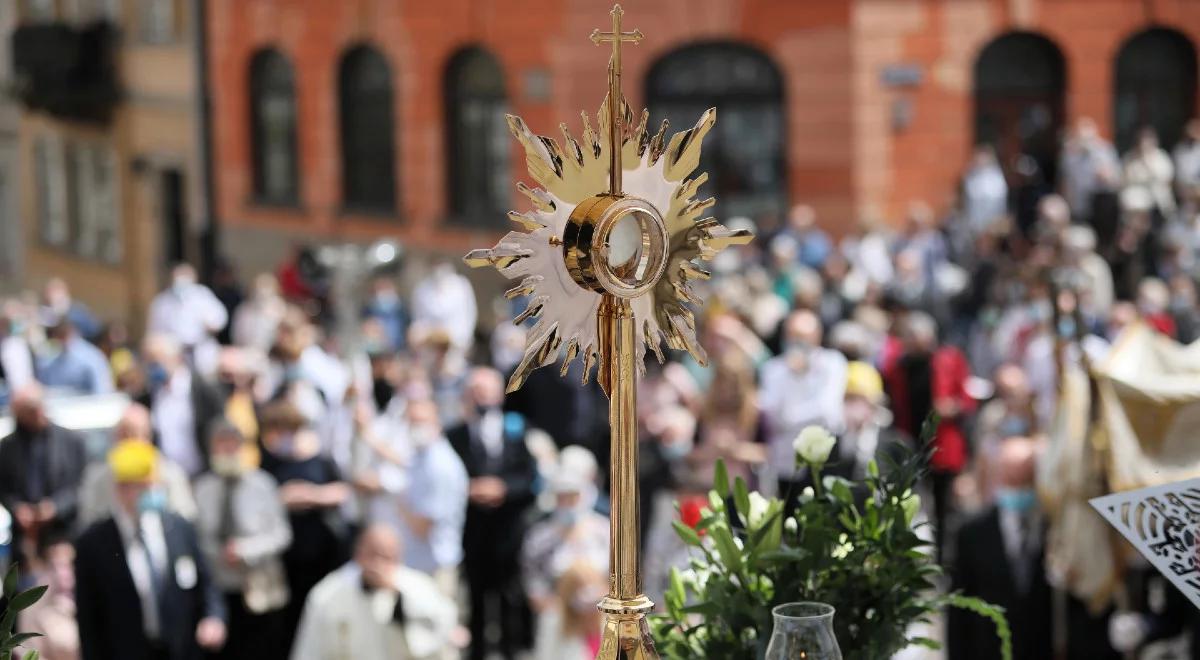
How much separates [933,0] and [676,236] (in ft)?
68.2

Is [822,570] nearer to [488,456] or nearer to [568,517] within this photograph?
[568,517]

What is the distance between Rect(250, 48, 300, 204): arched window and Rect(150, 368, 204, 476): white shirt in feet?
54.1

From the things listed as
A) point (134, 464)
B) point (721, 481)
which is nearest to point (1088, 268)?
point (134, 464)

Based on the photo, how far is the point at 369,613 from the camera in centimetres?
971

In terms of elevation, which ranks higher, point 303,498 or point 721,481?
point 721,481

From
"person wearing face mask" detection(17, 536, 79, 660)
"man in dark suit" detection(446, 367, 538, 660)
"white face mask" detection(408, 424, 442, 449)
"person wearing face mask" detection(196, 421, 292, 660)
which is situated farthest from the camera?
"man in dark suit" detection(446, 367, 538, 660)

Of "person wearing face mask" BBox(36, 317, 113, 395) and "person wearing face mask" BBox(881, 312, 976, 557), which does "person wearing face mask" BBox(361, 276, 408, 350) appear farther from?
"person wearing face mask" BBox(881, 312, 976, 557)

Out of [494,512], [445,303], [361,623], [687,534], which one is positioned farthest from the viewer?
[445,303]

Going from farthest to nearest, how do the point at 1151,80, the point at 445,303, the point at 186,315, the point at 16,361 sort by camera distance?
the point at 1151,80 → the point at 445,303 → the point at 186,315 → the point at 16,361

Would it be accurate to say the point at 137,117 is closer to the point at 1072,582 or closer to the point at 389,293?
the point at 389,293

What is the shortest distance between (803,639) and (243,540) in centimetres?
703

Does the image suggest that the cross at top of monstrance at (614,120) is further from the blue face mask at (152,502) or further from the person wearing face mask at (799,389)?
the person wearing face mask at (799,389)

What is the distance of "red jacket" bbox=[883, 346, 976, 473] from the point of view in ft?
46.6

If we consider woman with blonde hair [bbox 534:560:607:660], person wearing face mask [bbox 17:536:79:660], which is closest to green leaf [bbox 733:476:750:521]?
woman with blonde hair [bbox 534:560:607:660]
